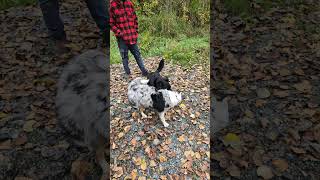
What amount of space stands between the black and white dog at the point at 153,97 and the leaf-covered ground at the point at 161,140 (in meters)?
0.21

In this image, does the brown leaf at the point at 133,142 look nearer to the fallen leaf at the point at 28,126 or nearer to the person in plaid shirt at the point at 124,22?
the fallen leaf at the point at 28,126

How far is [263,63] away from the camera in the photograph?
5.09 metres

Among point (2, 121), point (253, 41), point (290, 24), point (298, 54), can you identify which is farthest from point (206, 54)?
point (2, 121)

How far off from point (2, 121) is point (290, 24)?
557cm

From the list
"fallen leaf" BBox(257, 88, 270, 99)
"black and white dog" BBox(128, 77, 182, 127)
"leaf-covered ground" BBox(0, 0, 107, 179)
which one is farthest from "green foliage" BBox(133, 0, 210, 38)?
"black and white dog" BBox(128, 77, 182, 127)

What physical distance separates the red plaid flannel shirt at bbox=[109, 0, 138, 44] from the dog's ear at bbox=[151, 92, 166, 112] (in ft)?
4.62

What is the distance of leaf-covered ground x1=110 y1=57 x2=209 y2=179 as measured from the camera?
3.39m

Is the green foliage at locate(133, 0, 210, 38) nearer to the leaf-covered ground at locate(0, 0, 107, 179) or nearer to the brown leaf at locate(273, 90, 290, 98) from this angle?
the leaf-covered ground at locate(0, 0, 107, 179)

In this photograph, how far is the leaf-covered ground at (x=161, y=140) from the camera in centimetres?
339

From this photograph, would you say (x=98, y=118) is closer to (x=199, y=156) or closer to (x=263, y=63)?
(x=199, y=156)

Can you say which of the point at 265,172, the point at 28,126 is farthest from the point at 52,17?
the point at 265,172

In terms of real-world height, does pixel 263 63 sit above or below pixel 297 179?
above

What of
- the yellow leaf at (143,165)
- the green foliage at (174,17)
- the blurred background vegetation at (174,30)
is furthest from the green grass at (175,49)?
the yellow leaf at (143,165)

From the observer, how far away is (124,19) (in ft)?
13.8
